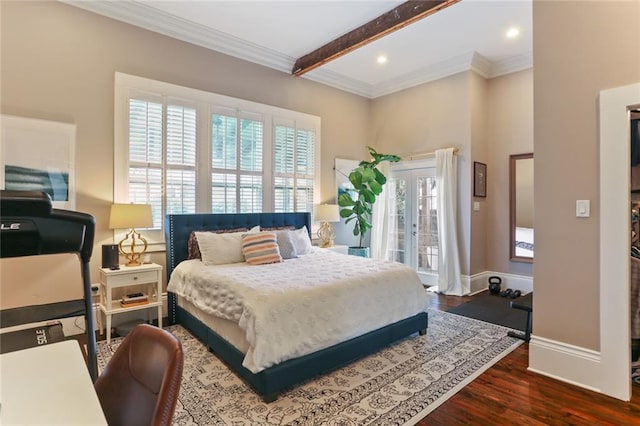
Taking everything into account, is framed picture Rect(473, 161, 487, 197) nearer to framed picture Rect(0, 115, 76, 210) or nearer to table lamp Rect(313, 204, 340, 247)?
table lamp Rect(313, 204, 340, 247)

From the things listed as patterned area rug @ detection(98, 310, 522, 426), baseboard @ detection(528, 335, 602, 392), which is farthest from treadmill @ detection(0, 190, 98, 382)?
baseboard @ detection(528, 335, 602, 392)

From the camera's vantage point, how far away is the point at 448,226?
5.06 meters

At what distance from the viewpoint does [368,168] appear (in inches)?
216

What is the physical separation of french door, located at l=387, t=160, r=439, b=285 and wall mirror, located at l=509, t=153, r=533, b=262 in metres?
1.10

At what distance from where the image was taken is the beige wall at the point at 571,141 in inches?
91.8

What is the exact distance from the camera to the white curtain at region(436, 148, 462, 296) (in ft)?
16.4

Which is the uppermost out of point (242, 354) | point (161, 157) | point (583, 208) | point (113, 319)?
point (161, 157)

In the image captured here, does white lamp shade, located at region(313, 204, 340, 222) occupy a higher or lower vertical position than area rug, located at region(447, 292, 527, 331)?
higher

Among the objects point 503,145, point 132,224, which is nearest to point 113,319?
point 132,224

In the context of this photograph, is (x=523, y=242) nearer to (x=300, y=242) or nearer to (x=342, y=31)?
(x=300, y=242)

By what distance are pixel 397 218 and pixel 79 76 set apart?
482 cm

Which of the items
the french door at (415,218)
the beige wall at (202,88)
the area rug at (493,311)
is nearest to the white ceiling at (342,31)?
the beige wall at (202,88)

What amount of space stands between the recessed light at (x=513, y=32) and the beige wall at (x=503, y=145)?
0.85 metres

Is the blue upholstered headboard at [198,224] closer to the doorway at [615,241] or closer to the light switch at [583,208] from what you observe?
the light switch at [583,208]
